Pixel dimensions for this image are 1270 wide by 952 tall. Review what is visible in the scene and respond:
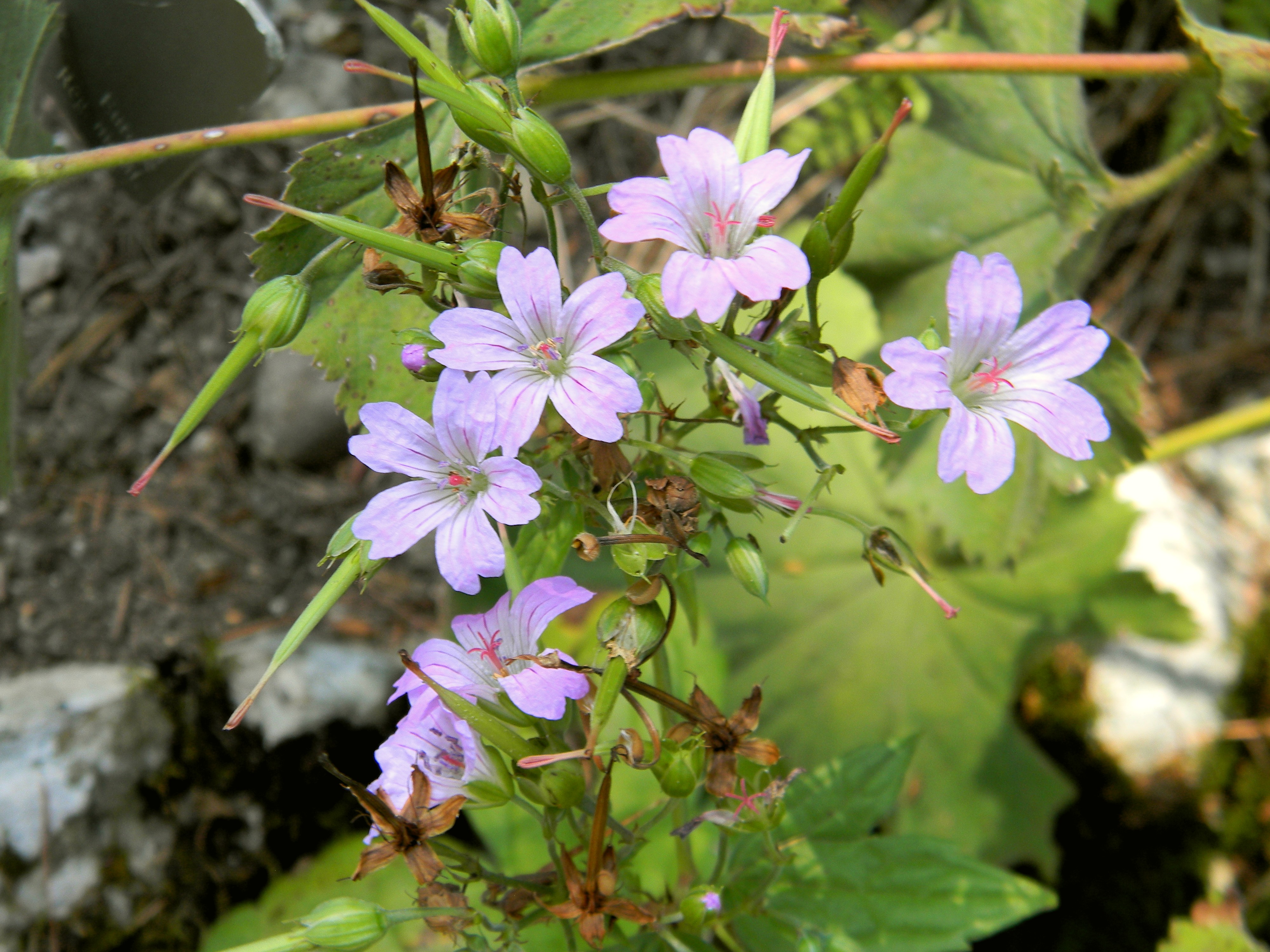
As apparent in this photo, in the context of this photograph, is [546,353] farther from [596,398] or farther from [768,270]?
[768,270]

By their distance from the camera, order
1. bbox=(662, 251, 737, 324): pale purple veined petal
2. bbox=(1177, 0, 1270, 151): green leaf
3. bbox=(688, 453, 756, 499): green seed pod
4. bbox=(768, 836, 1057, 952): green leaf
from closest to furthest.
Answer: bbox=(662, 251, 737, 324): pale purple veined petal → bbox=(688, 453, 756, 499): green seed pod → bbox=(768, 836, 1057, 952): green leaf → bbox=(1177, 0, 1270, 151): green leaf

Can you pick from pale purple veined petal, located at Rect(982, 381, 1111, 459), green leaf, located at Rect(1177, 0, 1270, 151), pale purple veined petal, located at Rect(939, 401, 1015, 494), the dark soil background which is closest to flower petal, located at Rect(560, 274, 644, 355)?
pale purple veined petal, located at Rect(939, 401, 1015, 494)

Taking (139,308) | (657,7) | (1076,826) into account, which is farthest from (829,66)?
(1076,826)

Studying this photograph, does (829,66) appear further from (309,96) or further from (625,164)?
(309,96)

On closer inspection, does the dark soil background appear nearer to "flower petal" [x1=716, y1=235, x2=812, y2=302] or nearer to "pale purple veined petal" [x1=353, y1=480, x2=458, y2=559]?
"pale purple veined petal" [x1=353, y1=480, x2=458, y2=559]

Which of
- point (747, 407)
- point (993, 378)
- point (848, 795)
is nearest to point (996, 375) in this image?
point (993, 378)

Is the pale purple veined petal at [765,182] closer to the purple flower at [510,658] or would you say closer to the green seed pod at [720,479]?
the green seed pod at [720,479]
